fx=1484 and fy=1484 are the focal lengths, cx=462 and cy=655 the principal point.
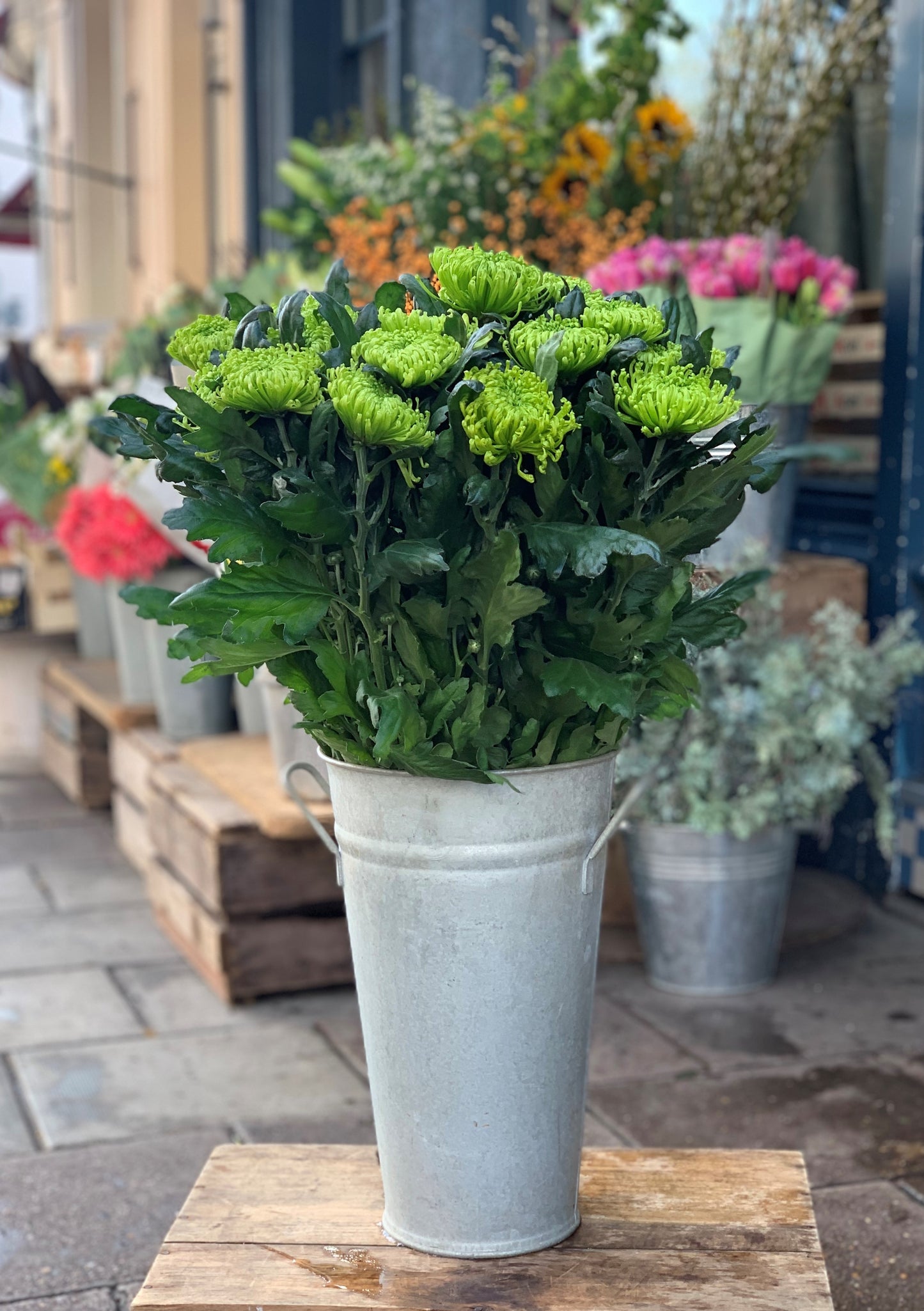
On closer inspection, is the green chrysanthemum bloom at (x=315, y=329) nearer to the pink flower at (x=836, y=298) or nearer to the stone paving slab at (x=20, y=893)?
the pink flower at (x=836, y=298)

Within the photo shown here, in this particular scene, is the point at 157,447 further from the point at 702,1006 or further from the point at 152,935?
the point at 152,935

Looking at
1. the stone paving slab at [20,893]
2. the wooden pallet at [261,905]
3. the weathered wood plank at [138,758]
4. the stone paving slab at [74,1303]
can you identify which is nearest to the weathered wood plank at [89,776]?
the weathered wood plank at [138,758]

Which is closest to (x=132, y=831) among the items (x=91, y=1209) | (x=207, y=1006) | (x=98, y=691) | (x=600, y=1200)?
(x=98, y=691)

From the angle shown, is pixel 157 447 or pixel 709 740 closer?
pixel 157 447

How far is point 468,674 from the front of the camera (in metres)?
1.49

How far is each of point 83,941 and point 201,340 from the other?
2.54m

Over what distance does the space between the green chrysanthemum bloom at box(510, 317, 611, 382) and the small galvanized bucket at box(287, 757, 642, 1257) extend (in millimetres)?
396

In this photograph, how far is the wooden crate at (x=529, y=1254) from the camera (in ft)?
4.84

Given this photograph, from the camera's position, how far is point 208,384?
55.6 inches

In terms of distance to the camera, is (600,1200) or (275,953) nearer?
(600,1200)

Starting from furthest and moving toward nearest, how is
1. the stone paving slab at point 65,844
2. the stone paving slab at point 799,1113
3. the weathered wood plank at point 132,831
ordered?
the stone paving slab at point 65,844 → the weathered wood plank at point 132,831 → the stone paving slab at point 799,1113

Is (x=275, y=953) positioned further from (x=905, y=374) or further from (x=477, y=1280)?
(x=905, y=374)

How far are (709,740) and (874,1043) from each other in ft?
2.21

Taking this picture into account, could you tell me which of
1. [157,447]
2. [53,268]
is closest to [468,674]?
[157,447]
